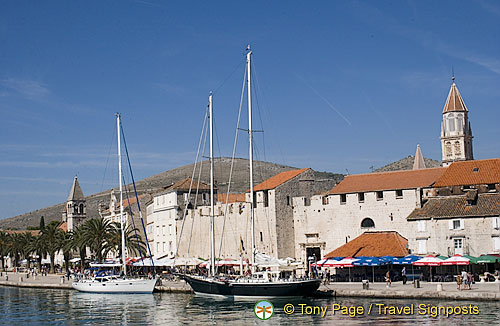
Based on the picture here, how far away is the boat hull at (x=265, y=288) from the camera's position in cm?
4700

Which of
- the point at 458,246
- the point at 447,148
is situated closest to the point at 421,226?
the point at 458,246

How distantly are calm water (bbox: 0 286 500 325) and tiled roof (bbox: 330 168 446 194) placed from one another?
1733 cm

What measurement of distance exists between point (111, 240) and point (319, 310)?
38.3 meters

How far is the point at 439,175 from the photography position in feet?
199

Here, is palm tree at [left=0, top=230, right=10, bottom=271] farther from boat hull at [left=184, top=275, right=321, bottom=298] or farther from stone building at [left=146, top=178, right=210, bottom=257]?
boat hull at [left=184, top=275, right=321, bottom=298]

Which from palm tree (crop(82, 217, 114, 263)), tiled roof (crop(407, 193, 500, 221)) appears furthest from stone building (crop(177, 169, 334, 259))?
tiled roof (crop(407, 193, 500, 221))

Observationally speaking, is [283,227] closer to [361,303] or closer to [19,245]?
[361,303]

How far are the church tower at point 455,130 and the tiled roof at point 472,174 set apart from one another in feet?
116

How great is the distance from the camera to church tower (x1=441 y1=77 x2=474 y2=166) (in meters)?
93.7

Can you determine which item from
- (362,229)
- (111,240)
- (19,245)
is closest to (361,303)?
(362,229)

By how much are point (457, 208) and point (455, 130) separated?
42947mm

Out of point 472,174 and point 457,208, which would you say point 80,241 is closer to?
point 457,208

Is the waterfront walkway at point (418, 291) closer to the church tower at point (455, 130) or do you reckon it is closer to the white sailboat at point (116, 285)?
the white sailboat at point (116, 285)

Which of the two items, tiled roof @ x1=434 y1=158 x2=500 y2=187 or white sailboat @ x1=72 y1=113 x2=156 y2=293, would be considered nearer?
tiled roof @ x1=434 y1=158 x2=500 y2=187
